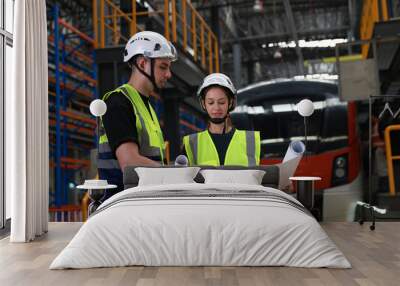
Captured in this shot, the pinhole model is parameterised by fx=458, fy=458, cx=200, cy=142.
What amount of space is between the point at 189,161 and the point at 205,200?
1662 millimetres

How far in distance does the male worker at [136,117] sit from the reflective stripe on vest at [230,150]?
439 mm

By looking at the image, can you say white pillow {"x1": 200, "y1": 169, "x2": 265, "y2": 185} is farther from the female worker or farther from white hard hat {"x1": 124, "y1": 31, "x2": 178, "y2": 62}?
white hard hat {"x1": 124, "y1": 31, "x2": 178, "y2": 62}

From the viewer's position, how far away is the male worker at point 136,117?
167 inches

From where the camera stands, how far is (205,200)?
3.35m

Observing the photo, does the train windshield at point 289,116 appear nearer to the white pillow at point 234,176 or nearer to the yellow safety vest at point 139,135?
the white pillow at point 234,176

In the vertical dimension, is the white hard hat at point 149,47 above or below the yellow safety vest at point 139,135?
above

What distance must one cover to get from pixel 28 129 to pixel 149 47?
152 cm

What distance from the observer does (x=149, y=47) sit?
455 cm

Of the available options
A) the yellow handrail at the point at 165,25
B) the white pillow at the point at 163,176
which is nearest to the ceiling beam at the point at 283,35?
the yellow handrail at the point at 165,25

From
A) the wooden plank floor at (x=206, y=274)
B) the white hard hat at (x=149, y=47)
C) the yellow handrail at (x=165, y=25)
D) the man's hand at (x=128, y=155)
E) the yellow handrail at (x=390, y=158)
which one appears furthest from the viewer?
the yellow handrail at (x=165, y=25)

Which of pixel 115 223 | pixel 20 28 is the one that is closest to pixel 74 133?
pixel 20 28

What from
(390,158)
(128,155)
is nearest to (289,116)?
(390,158)

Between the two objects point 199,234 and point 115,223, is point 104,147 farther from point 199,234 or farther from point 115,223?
point 199,234

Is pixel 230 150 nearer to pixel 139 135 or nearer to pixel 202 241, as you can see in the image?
pixel 139 135
